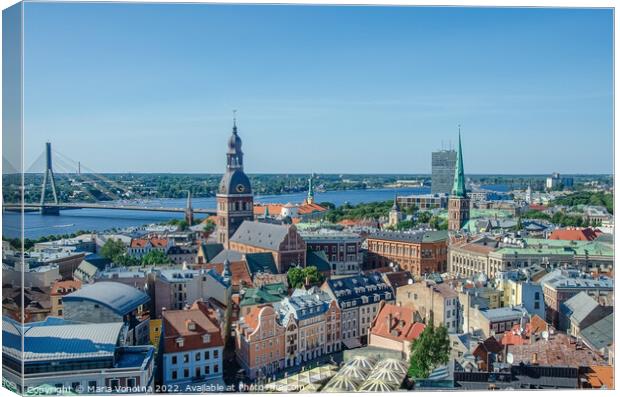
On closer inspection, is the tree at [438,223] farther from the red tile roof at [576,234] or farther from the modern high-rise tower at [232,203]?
the modern high-rise tower at [232,203]

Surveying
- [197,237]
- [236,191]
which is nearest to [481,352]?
[236,191]

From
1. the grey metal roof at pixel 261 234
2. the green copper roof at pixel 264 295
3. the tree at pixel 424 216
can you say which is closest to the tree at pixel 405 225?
the tree at pixel 424 216

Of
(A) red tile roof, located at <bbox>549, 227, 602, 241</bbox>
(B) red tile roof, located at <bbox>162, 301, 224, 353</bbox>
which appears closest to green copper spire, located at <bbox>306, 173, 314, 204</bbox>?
(A) red tile roof, located at <bbox>549, 227, 602, 241</bbox>

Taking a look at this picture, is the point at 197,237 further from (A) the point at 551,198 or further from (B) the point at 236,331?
(A) the point at 551,198

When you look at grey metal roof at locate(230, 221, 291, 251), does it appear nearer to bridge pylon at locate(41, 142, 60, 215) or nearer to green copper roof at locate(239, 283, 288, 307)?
green copper roof at locate(239, 283, 288, 307)

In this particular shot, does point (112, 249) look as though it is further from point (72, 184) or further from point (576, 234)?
point (576, 234)

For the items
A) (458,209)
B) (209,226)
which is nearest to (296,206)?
(458,209)
